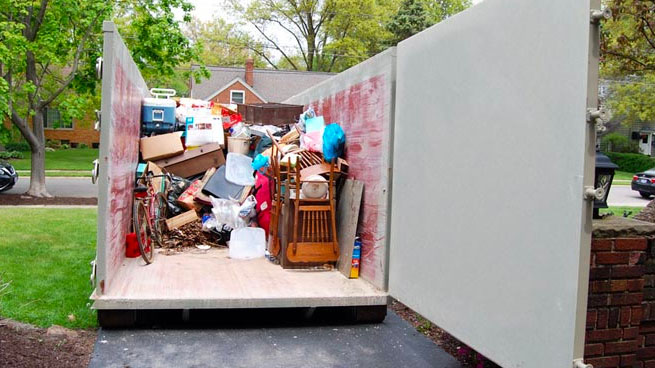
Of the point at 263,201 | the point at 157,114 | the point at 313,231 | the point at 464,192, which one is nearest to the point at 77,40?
the point at 157,114

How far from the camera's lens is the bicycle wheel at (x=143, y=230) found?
21.0ft

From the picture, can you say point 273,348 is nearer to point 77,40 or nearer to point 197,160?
point 197,160

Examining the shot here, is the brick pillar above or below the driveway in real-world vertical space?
above

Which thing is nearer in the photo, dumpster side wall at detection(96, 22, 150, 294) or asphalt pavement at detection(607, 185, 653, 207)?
dumpster side wall at detection(96, 22, 150, 294)

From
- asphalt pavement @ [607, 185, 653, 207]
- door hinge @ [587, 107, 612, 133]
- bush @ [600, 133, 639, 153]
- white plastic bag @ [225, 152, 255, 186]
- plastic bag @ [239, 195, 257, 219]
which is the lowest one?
asphalt pavement @ [607, 185, 653, 207]

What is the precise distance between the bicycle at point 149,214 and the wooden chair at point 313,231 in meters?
1.55

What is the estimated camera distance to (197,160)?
8.85m

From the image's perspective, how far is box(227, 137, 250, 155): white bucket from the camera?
30.0ft

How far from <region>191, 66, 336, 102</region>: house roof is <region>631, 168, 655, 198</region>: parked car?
18.5m

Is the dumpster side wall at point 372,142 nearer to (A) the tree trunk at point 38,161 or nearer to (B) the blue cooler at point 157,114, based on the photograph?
(B) the blue cooler at point 157,114

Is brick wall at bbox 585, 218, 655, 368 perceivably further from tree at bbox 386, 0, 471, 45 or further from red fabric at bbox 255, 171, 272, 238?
tree at bbox 386, 0, 471, 45

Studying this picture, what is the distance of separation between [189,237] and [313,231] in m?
2.15

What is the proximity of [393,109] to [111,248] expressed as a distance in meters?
2.73

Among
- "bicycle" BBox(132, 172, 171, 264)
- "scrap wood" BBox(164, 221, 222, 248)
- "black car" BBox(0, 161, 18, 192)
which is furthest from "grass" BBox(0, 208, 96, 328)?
"black car" BBox(0, 161, 18, 192)
